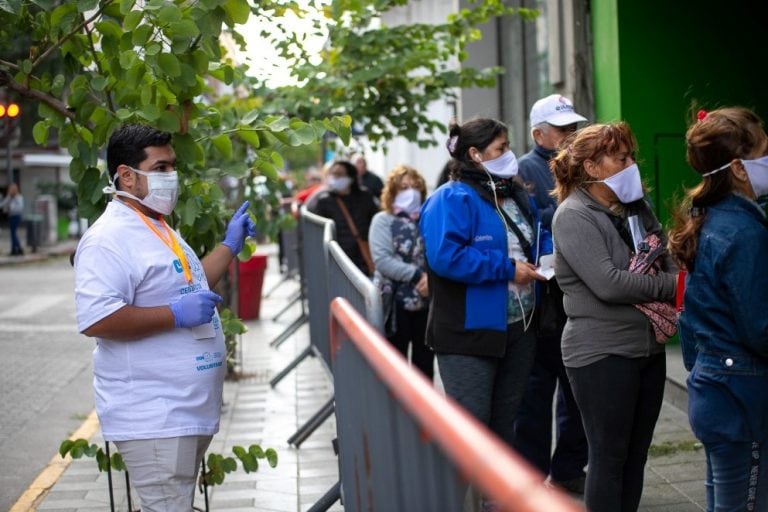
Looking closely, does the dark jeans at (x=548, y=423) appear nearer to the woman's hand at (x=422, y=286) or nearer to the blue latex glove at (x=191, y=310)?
the woman's hand at (x=422, y=286)

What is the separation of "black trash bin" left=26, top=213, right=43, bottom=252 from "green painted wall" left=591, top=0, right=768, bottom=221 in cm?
3071

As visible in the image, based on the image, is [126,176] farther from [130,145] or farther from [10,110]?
[10,110]

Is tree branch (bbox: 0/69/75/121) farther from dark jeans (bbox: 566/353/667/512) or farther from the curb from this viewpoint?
dark jeans (bbox: 566/353/667/512)

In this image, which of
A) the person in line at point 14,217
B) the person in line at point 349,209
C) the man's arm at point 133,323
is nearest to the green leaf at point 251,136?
the man's arm at point 133,323

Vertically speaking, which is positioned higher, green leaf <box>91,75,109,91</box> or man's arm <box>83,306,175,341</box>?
green leaf <box>91,75,109,91</box>

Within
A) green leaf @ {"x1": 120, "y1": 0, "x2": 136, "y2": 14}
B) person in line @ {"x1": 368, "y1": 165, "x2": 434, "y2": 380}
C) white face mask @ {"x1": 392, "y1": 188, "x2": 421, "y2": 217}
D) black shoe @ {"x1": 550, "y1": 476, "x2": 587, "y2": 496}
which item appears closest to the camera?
green leaf @ {"x1": 120, "y1": 0, "x2": 136, "y2": 14}

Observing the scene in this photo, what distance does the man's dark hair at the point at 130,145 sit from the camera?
13.5ft

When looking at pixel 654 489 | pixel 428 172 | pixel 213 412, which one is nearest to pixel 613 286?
pixel 213 412

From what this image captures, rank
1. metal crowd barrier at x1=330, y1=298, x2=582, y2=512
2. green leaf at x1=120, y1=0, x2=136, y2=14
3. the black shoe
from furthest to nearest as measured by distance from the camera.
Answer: the black shoe, green leaf at x1=120, y1=0, x2=136, y2=14, metal crowd barrier at x1=330, y1=298, x2=582, y2=512

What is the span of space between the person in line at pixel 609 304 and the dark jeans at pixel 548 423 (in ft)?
→ 3.73

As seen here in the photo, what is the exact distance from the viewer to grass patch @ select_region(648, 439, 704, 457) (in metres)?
6.79

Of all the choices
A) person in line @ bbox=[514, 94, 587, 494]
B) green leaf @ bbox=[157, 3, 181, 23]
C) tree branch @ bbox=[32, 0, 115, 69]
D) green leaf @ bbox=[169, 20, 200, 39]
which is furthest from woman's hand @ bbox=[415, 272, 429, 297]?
green leaf @ bbox=[157, 3, 181, 23]

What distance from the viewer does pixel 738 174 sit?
3.96 meters

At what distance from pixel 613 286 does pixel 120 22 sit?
7.58 ft
